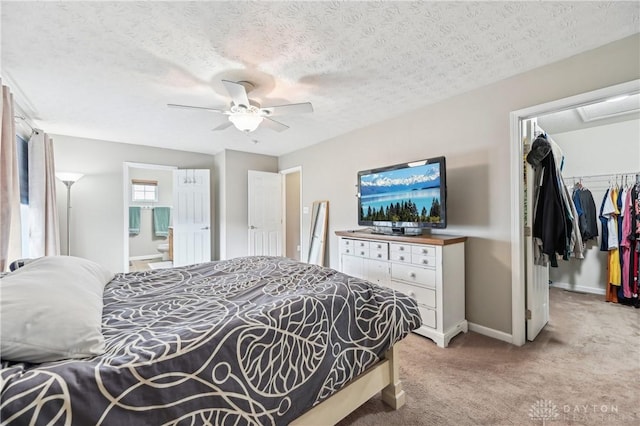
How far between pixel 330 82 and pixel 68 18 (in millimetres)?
1798

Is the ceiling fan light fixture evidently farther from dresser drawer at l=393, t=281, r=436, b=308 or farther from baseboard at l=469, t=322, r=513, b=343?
baseboard at l=469, t=322, r=513, b=343

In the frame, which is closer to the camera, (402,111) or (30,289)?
(30,289)

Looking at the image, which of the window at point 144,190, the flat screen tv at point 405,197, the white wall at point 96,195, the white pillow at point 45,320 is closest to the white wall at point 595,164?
the flat screen tv at point 405,197

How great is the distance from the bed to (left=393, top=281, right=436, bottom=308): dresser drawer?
0.86 metres

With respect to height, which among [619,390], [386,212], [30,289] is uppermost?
[386,212]

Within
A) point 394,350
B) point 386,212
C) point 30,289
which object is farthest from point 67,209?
point 394,350

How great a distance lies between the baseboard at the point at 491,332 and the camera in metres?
2.38

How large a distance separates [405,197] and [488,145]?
0.89 m

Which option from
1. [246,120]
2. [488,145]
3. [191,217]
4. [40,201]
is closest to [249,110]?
[246,120]

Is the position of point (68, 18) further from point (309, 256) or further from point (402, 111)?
point (309, 256)

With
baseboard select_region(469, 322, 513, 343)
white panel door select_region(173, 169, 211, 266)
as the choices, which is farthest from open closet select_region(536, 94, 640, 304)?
white panel door select_region(173, 169, 211, 266)

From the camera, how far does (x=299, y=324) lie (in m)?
1.23

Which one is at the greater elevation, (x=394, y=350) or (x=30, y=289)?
(x=30, y=289)

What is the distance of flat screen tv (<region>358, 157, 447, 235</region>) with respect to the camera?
2.58 m
